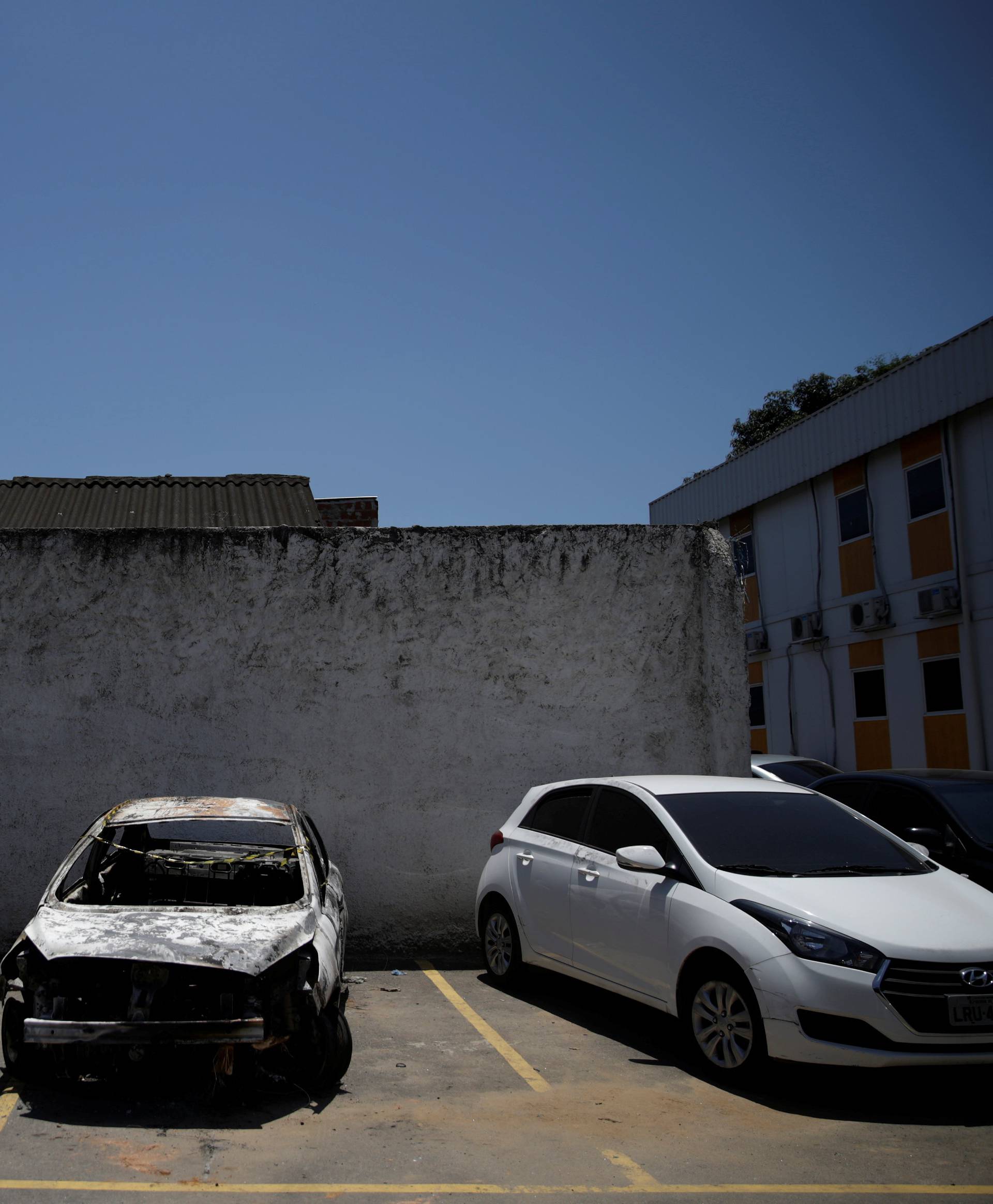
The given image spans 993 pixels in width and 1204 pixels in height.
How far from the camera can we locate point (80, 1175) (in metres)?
4.35

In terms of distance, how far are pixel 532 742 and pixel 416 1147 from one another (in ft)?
15.6

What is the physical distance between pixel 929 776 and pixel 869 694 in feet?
47.2

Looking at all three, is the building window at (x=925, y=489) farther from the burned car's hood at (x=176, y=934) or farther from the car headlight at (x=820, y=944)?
the burned car's hood at (x=176, y=934)

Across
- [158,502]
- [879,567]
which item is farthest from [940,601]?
[158,502]

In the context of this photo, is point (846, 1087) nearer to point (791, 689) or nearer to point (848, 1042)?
point (848, 1042)

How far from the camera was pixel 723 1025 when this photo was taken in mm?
5645

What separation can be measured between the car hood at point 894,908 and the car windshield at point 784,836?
155 mm

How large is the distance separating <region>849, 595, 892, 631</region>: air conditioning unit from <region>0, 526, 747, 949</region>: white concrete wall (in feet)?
46.7

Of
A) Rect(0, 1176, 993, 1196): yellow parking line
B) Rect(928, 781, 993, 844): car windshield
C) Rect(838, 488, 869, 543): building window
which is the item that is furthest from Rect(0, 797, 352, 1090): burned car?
Rect(838, 488, 869, 543): building window

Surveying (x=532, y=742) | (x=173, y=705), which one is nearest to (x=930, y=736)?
(x=532, y=742)

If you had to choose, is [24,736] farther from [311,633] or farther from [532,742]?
[532,742]

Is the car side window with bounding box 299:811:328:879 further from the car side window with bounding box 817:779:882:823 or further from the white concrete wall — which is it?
the car side window with bounding box 817:779:882:823

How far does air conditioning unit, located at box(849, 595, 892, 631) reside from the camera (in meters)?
22.6

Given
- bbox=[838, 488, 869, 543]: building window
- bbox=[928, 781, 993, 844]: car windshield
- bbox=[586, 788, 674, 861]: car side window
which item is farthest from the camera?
bbox=[838, 488, 869, 543]: building window
